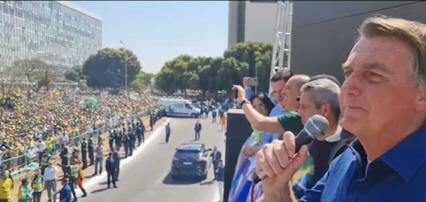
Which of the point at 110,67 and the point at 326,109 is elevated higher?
the point at 110,67

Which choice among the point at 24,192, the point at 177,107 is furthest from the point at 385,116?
the point at 177,107

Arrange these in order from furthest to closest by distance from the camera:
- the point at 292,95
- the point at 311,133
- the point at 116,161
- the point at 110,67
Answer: the point at 116,161
the point at 110,67
the point at 292,95
the point at 311,133

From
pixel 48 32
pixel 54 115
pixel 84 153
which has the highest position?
pixel 48 32

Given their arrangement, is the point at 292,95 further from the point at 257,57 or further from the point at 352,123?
the point at 257,57

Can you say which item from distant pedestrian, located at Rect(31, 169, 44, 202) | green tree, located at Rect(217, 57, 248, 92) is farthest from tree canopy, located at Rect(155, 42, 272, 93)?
distant pedestrian, located at Rect(31, 169, 44, 202)

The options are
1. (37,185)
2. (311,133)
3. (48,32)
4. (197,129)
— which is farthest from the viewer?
(197,129)

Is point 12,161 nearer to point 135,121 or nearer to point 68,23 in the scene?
point 68,23

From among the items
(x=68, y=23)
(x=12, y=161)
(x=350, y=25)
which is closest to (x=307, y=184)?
(x=12, y=161)

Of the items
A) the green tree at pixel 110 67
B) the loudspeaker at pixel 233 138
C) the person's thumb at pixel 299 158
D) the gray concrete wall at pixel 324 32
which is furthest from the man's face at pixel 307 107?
the gray concrete wall at pixel 324 32
